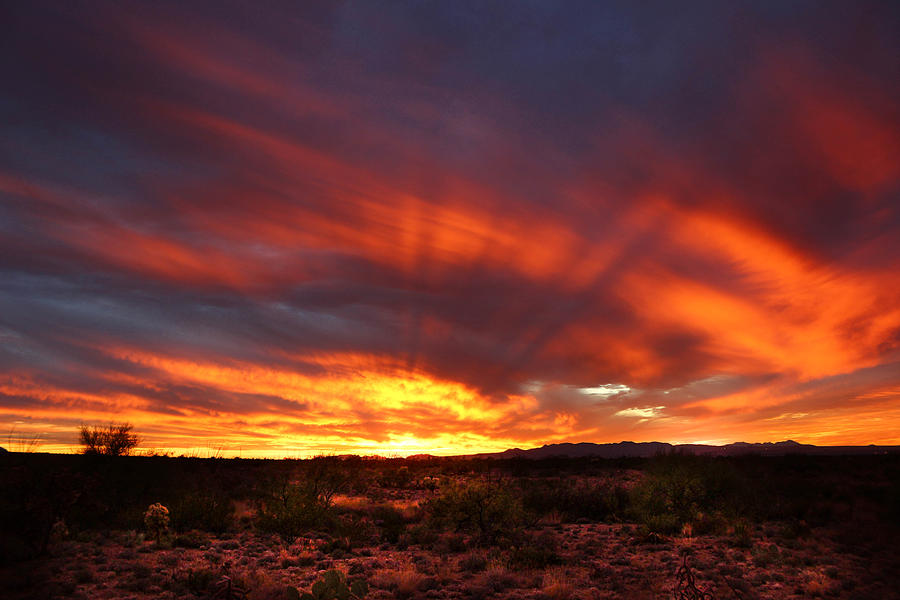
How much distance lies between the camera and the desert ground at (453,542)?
12.8 metres

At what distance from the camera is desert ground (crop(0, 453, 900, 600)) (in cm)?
1283

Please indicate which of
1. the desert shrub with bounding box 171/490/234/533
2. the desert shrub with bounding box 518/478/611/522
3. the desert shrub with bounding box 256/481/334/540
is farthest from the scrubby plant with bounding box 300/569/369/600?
the desert shrub with bounding box 518/478/611/522

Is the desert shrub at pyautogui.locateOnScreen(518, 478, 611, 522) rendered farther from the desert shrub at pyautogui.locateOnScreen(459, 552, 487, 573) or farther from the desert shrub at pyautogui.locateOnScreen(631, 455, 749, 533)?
the desert shrub at pyautogui.locateOnScreen(459, 552, 487, 573)

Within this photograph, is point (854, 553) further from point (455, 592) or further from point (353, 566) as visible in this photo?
point (353, 566)

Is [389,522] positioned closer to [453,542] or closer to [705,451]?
[453,542]

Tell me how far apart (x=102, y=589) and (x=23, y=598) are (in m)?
1.49

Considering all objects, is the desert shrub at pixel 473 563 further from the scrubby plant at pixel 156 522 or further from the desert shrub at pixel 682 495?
the scrubby plant at pixel 156 522

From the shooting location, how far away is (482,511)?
65.3 ft

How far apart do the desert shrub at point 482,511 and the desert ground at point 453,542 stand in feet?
0.19

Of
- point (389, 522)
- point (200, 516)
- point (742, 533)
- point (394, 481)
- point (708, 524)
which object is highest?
point (394, 481)

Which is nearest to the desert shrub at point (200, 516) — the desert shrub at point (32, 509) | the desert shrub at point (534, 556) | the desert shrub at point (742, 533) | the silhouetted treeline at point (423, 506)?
the silhouetted treeline at point (423, 506)

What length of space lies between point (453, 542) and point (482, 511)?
238 cm

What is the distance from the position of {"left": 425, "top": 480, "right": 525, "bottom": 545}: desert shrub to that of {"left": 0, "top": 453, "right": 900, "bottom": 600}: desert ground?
57 millimetres

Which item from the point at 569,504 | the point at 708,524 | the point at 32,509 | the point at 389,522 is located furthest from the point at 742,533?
the point at 32,509
